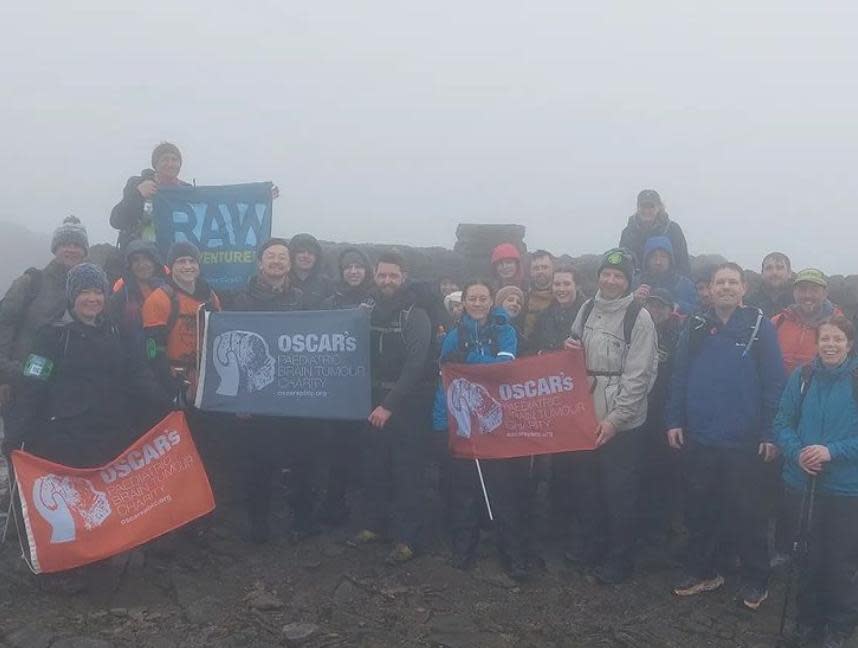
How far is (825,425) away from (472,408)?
2683 mm

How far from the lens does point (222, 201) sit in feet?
27.6

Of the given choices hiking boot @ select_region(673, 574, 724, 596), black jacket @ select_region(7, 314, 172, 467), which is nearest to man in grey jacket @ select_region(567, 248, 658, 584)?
hiking boot @ select_region(673, 574, 724, 596)

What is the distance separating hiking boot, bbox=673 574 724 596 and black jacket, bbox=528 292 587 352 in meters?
2.19

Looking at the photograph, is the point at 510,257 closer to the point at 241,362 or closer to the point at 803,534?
the point at 241,362

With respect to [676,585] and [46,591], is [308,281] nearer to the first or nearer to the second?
[46,591]

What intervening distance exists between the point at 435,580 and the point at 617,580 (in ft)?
4.82

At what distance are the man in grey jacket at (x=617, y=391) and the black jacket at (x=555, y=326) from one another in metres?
0.56

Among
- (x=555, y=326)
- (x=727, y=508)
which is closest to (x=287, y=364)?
(x=555, y=326)

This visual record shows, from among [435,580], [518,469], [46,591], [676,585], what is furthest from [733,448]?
[46,591]

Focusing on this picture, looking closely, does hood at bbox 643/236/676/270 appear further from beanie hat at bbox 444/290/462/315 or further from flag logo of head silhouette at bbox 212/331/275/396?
flag logo of head silhouette at bbox 212/331/275/396

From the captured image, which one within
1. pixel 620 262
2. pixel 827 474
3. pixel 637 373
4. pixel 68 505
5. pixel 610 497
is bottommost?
pixel 68 505

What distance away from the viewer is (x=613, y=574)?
650 centimetres

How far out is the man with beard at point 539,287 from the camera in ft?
25.1

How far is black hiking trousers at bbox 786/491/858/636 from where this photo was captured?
5.40 meters
